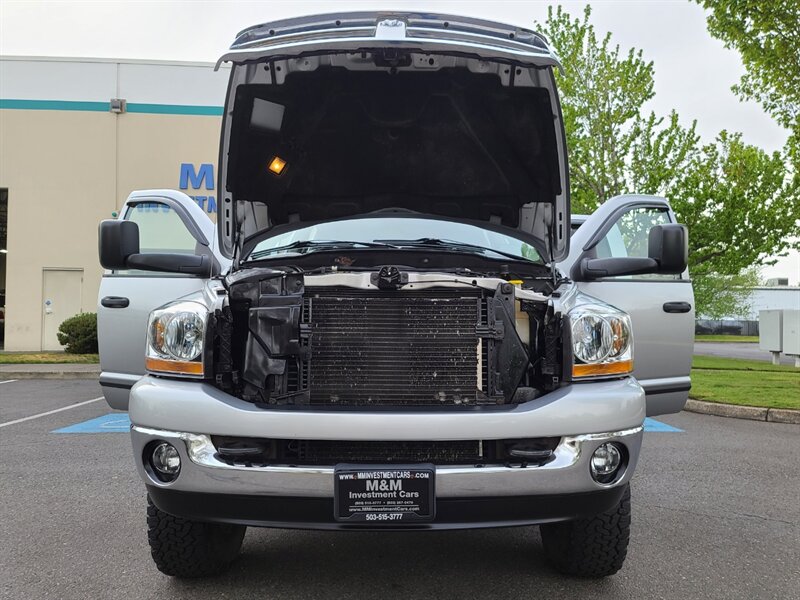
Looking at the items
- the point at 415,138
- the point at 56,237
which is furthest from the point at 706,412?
the point at 56,237

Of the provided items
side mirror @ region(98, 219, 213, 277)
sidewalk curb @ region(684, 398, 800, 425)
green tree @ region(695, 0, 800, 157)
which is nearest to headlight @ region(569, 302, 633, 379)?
side mirror @ region(98, 219, 213, 277)

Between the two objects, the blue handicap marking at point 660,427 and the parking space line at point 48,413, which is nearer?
the blue handicap marking at point 660,427

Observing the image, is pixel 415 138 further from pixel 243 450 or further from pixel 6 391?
pixel 6 391

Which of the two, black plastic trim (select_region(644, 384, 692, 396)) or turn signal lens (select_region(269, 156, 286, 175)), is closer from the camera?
turn signal lens (select_region(269, 156, 286, 175))

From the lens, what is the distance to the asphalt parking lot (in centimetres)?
299

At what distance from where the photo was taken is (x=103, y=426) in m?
7.37

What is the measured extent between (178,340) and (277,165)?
1583 millimetres

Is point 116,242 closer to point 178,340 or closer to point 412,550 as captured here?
point 178,340

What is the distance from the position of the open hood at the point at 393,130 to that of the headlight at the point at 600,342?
105 centimetres

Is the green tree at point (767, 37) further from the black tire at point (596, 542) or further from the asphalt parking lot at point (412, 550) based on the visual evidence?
the black tire at point (596, 542)

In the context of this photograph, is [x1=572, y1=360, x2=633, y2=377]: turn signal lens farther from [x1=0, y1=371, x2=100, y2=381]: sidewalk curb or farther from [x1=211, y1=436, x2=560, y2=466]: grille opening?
[x1=0, y1=371, x2=100, y2=381]: sidewalk curb

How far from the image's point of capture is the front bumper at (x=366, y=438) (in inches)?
97.1

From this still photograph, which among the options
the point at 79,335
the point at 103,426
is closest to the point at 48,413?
the point at 103,426

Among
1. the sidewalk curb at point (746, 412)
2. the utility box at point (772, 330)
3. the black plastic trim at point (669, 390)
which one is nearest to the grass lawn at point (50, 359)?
the sidewalk curb at point (746, 412)
